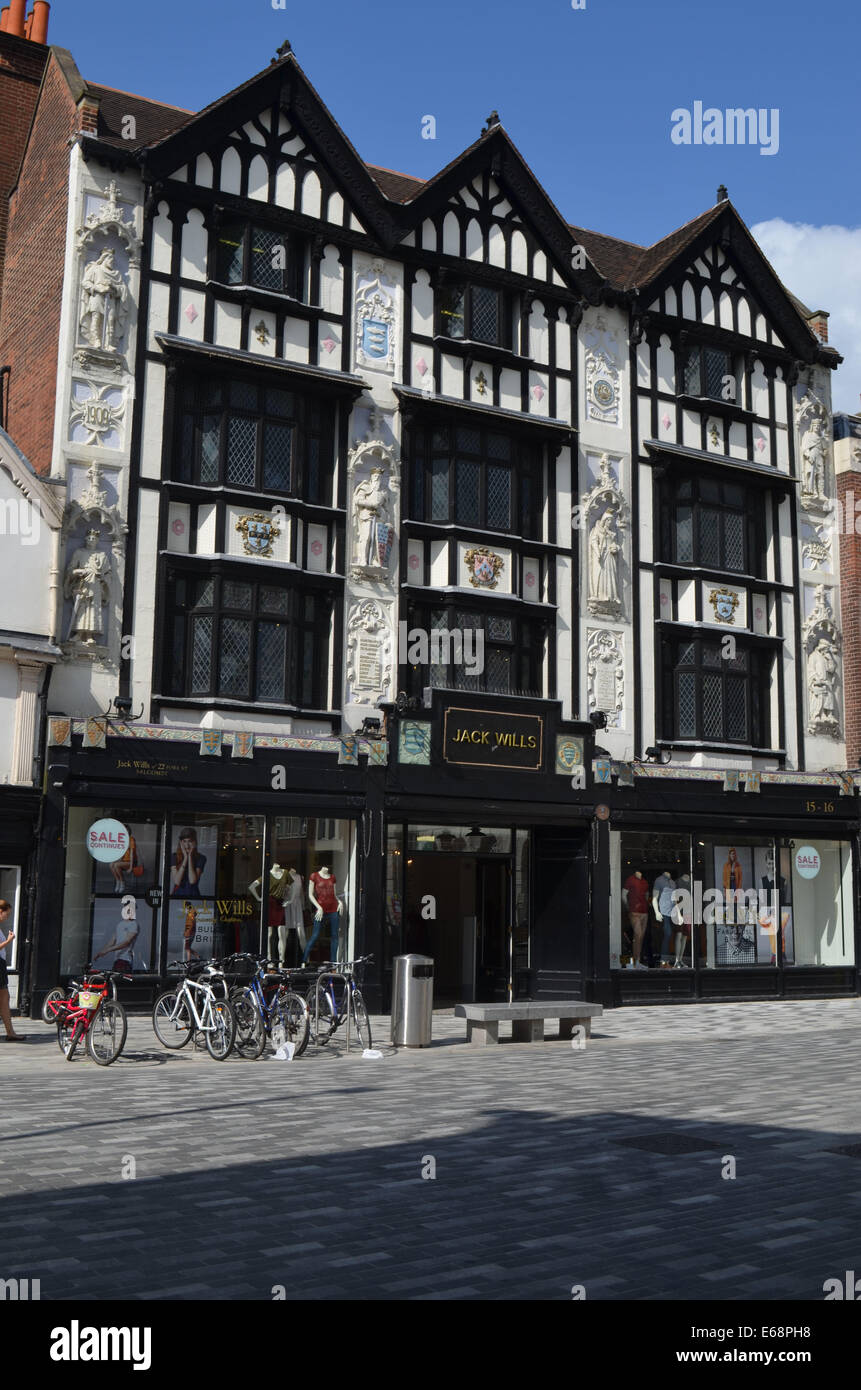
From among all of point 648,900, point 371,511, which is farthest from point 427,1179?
point 648,900

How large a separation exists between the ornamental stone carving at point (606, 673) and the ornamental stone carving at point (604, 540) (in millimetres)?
480

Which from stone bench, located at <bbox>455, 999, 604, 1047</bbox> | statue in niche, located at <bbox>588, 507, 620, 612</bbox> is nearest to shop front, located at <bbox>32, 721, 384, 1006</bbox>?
stone bench, located at <bbox>455, 999, 604, 1047</bbox>

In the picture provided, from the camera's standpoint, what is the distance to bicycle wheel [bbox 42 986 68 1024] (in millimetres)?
15534

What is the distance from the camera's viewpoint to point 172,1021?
1630 centimetres

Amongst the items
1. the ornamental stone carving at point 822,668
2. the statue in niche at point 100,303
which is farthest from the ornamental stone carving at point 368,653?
the ornamental stone carving at point 822,668

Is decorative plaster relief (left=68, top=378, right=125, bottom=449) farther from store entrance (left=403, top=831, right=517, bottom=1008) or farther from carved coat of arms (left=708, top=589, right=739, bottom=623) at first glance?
carved coat of arms (left=708, top=589, right=739, bottom=623)

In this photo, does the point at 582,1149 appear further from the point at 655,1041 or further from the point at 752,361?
the point at 752,361

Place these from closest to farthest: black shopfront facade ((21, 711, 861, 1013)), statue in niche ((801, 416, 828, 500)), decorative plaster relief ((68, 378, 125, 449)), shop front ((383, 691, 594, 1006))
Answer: black shopfront facade ((21, 711, 861, 1013)) → decorative plaster relief ((68, 378, 125, 449)) → shop front ((383, 691, 594, 1006)) → statue in niche ((801, 416, 828, 500))

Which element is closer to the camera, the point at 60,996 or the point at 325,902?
the point at 60,996

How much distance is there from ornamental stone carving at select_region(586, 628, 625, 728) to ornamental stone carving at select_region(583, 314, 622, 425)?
4.45 metres

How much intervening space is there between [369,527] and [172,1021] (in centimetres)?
1004

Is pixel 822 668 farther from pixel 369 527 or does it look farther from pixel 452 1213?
pixel 452 1213

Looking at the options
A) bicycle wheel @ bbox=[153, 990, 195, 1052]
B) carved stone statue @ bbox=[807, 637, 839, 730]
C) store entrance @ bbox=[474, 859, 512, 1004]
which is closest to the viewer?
bicycle wheel @ bbox=[153, 990, 195, 1052]
